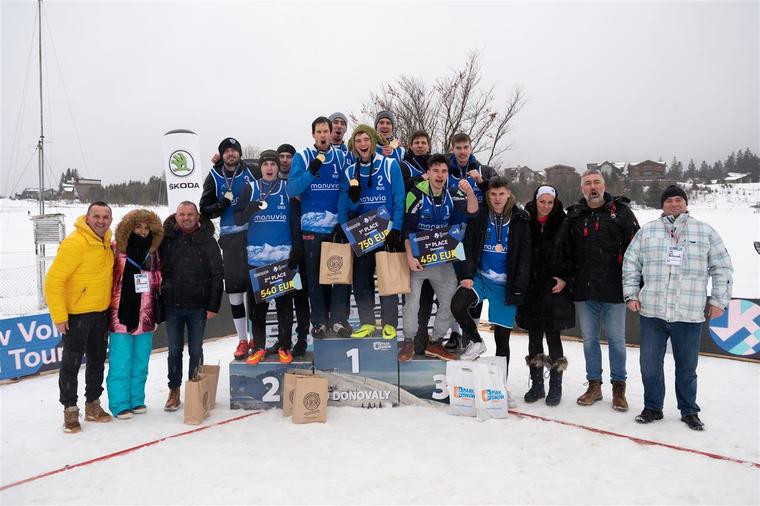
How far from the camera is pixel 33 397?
18.2ft

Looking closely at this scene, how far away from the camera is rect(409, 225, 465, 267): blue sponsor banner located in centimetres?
462

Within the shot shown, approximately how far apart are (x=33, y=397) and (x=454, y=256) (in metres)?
5.24

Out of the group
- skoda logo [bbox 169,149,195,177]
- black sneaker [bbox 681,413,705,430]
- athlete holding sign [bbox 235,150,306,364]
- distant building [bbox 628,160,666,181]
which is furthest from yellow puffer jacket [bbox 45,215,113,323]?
distant building [bbox 628,160,666,181]

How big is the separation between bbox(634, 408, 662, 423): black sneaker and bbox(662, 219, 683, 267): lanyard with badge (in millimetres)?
1430

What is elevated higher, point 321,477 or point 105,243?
point 105,243

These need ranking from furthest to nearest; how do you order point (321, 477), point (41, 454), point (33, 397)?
1. point (33, 397)
2. point (41, 454)
3. point (321, 477)

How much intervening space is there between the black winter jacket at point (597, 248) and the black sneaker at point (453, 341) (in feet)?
4.17

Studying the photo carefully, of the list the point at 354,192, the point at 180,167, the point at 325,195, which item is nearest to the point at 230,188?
the point at 325,195

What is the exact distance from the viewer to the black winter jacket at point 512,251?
15.1 feet

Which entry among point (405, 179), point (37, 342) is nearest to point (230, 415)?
point (405, 179)

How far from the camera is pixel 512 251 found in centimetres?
468

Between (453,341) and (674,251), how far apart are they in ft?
7.62

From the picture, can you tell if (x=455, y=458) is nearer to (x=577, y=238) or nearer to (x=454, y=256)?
(x=454, y=256)

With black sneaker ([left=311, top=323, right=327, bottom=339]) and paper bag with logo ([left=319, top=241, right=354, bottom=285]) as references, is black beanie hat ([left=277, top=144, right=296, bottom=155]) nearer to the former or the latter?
paper bag with logo ([left=319, top=241, right=354, bottom=285])
